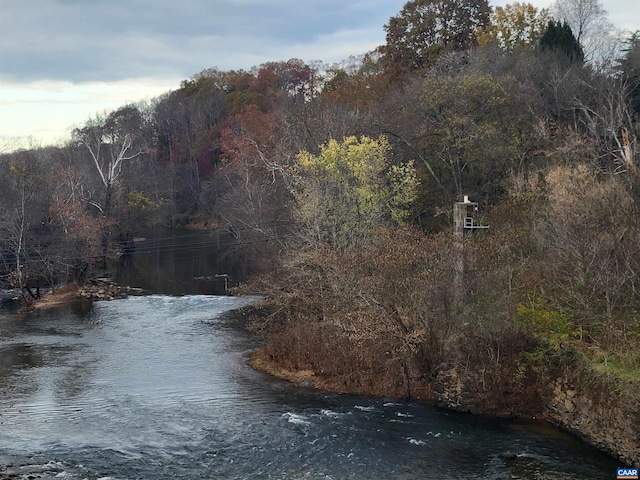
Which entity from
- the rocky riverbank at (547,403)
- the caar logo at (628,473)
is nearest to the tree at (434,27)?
the rocky riverbank at (547,403)

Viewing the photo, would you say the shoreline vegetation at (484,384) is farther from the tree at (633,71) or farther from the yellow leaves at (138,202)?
the yellow leaves at (138,202)

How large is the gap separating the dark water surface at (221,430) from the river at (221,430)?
2.1 inches

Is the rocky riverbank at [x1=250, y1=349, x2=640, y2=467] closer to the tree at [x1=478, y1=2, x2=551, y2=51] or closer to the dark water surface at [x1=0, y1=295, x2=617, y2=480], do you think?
the dark water surface at [x1=0, y1=295, x2=617, y2=480]

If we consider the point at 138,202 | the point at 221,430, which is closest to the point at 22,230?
the point at 221,430

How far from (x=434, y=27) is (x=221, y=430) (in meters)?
51.5

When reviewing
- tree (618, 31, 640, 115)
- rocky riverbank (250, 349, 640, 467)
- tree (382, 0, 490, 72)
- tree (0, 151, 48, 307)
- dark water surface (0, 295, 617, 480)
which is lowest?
dark water surface (0, 295, 617, 480)

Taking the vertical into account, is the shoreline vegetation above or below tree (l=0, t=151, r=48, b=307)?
below

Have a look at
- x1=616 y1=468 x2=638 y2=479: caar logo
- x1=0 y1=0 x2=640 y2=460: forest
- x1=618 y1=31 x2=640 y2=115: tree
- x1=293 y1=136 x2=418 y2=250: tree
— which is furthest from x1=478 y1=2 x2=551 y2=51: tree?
x1=616 y1=468 x2=638 y2=479: caar logo

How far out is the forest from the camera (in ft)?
78.9

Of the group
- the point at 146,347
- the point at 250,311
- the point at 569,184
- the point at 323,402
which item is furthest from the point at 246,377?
the point at 569,184

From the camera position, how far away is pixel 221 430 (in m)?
22.0

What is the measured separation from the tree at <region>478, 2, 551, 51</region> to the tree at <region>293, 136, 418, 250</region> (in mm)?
25876

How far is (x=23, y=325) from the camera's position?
39.7 m

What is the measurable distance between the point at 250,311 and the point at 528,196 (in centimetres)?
1834
